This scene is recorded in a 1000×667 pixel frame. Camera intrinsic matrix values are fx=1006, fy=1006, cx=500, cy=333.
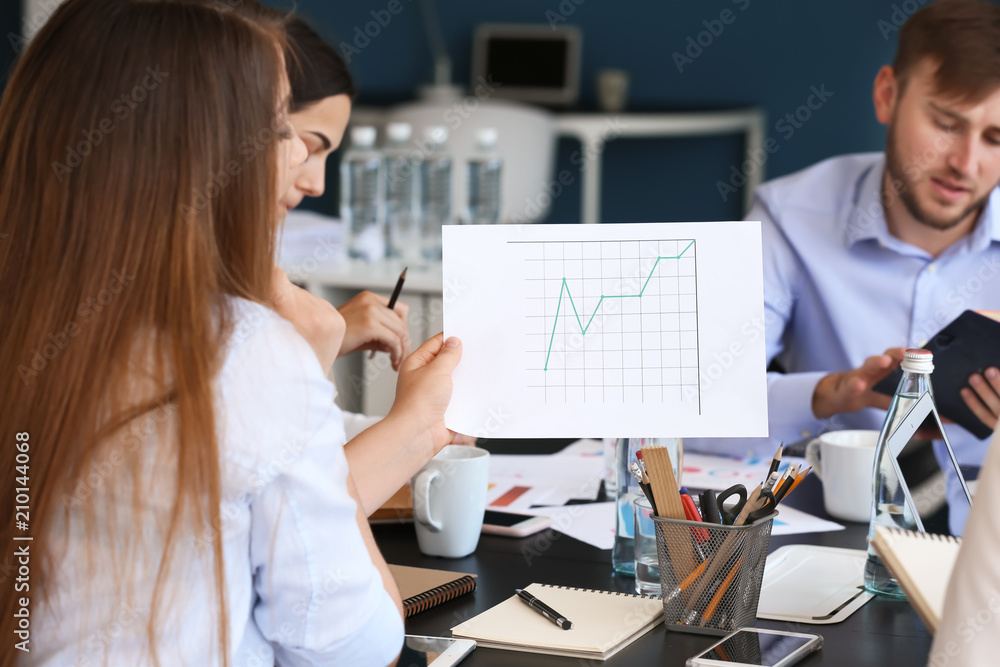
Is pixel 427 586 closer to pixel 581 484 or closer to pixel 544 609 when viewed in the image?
pixel 544 609

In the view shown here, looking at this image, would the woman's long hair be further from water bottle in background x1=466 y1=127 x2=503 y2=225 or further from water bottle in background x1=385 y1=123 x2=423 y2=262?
water bottle in background x1=466 y1=127 x2=503 y2=225

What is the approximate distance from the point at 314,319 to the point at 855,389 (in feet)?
2.53

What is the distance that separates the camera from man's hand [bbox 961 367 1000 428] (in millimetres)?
1204

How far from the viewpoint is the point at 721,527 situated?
0.78 meters

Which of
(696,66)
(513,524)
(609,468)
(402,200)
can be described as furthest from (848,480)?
(696,66)

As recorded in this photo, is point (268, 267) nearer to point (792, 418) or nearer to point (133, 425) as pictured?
point (133, 425)

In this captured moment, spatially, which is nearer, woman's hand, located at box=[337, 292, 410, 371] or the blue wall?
woman's hand, located at box=[337, 292, 410, 371]

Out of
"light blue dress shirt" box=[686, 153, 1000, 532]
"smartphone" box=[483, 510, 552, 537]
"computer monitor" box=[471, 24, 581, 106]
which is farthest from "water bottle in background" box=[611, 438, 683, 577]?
"computer monitor" box=[471, 24, 581, 106]

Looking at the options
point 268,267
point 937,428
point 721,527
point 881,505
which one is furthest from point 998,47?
point 268,267

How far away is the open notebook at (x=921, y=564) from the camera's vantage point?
2.13 feet

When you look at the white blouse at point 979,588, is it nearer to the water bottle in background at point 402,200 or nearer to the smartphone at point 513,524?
the smartphone at point 513,524

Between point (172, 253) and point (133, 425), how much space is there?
12 centimetres

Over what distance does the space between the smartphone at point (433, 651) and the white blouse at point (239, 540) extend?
9 cm

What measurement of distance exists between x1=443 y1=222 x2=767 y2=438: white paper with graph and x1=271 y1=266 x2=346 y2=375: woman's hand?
0.17 m
